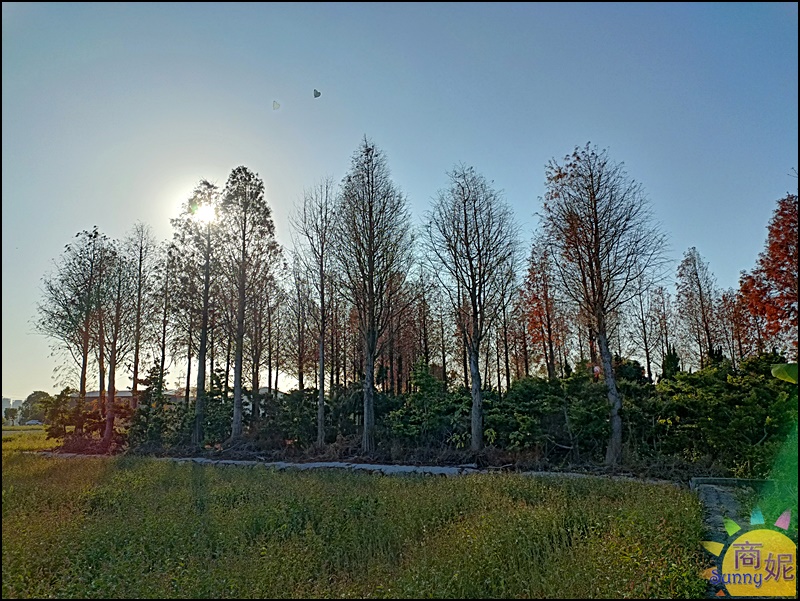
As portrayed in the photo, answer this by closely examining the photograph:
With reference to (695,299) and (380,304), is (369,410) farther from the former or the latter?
(695,299)

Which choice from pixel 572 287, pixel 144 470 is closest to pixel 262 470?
pixel 144 470

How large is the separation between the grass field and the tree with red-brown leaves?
6.30m

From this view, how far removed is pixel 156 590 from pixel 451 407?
11.1m

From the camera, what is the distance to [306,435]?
16656 mm

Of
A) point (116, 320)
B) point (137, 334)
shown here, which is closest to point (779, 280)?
point (116, 320)

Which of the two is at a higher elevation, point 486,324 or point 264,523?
point 486,324

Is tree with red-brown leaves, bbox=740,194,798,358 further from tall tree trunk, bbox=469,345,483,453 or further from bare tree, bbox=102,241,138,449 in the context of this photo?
bare tree, bbox=102,241,138,449

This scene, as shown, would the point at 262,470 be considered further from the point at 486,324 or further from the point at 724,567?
the point at 724,567

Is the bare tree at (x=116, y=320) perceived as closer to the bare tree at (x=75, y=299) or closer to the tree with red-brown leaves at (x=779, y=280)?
the bare tree at (x=75, y=299)

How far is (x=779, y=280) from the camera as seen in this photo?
13.4 m

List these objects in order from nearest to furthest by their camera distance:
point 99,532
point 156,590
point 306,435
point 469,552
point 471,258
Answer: point 156,590 → point 469,552 → point 99,532 → point 471,258 → point 306,435

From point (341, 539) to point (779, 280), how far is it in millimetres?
13100

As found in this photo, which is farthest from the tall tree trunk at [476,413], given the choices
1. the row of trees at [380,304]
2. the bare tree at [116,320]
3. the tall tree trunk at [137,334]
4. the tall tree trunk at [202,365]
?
the tall tree trunk at [137,334]

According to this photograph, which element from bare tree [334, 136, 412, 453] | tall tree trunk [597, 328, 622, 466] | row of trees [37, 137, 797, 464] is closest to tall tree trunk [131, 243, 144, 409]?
row of trees [37, 137, 797, 464]
